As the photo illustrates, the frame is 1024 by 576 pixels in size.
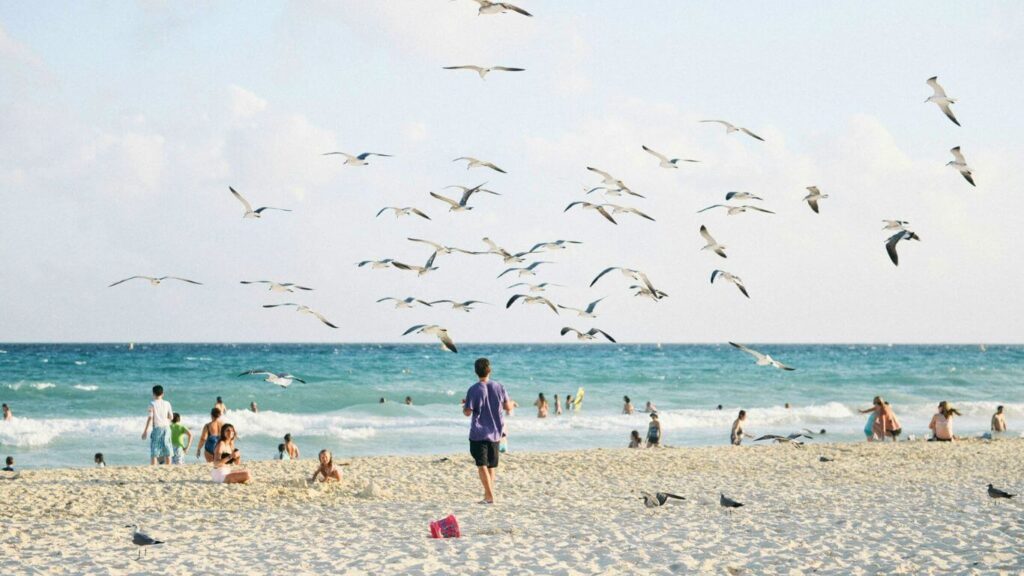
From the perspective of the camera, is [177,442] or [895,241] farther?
[177,442]

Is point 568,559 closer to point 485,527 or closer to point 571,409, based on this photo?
point 485,527

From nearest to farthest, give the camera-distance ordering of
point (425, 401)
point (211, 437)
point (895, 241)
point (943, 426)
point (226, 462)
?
point (895, 241) < point (226, 462) < point (211, 437) < point (943, 426) < point (425, 401)

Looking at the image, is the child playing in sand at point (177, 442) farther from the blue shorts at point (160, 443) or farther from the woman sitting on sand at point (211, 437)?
the woman sitting on sand at point (211, 437)

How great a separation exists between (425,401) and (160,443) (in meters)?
24.2

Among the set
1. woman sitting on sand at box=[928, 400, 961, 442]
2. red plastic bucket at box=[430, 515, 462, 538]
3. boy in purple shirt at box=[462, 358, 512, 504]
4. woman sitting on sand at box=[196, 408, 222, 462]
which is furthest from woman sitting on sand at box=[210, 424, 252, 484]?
woman sitting on sand at box=[928, 400, 961, 442]

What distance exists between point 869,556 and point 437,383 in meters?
43.0

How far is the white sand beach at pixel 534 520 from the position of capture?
845 cm

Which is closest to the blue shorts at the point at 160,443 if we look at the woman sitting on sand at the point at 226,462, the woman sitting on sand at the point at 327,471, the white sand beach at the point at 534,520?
the white sand beach at the point at 534,520

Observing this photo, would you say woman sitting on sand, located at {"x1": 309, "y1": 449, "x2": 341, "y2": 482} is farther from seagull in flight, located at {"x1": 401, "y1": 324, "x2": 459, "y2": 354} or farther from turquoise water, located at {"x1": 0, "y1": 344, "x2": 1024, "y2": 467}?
turquoise water, located at {"x1": 0, "y1": 344, "x2": 1024, "y2": 467}

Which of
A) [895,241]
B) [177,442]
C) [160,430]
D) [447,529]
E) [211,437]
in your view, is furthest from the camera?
[177,442]

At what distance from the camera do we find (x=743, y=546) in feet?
29.9

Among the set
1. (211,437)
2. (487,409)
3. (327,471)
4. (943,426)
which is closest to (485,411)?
(487,409)

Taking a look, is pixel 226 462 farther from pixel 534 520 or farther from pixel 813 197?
pixel 813 197

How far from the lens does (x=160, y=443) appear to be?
665 inches
